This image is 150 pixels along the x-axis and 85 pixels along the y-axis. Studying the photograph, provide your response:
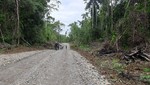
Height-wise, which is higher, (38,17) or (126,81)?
(38,17)

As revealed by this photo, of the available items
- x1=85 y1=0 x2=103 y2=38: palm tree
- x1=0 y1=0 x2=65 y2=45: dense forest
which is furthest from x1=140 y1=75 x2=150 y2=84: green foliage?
x1=85 y1=0 x2=103 y2=38: palm tree

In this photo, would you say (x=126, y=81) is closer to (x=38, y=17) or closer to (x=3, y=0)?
(x=3, y=0)

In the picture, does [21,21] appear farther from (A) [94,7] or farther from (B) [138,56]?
(B) [138,56]

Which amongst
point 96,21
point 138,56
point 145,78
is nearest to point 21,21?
point 96,21

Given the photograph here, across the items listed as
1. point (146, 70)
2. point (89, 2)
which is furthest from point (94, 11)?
point (146, 70)

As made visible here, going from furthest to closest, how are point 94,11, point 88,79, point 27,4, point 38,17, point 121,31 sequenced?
point 94,11, point 38,17, point 27,4, point 121,31, point 88,79

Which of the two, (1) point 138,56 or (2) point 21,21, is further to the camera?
(2) point 21,21

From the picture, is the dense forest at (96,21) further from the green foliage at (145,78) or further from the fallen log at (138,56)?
the green foliage at (145,78)

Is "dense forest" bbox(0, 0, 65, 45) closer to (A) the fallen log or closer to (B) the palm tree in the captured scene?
(B) the palm tree

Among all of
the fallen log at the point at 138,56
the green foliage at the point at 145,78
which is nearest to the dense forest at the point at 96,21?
the fallen log at the point at 138,56

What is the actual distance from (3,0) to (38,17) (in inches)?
424

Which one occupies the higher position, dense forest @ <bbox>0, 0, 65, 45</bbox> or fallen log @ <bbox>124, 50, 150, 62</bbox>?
dense forest @ <bbox>0, 0, 65, 45</bbox>

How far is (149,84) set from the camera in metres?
13.6

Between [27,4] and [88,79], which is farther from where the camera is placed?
[27,4]
